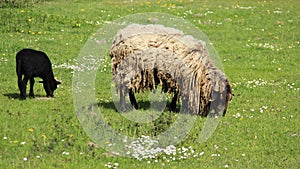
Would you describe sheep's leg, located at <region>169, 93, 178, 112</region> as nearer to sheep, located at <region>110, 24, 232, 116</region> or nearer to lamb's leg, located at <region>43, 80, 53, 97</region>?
sheep, located at <region>110, 24, 232, 116</region>

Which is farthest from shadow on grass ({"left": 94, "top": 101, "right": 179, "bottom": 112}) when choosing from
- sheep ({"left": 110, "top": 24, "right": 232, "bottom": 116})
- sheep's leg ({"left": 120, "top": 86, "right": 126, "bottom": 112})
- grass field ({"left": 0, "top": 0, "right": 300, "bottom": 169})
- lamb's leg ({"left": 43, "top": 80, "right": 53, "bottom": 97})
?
lamb's leg ({"left": 43, "top": 80, "right": 53, "bottom": 97})

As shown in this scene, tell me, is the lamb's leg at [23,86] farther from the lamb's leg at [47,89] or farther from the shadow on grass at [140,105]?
the shadow on grass at [140,105]

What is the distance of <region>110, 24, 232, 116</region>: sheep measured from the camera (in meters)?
12.0

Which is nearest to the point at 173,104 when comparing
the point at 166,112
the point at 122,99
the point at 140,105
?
the point at 166,112

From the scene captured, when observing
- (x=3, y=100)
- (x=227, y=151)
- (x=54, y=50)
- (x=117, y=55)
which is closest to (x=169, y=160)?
(x=227, y=151)

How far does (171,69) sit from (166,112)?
980 millimetres

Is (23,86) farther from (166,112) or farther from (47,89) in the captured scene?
(166,112)

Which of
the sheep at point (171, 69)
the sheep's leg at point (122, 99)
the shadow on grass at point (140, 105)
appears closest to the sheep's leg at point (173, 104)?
the sheep at point (171, 69)

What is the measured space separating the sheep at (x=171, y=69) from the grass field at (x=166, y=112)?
1.66 ft

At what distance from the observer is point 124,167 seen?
9.20m

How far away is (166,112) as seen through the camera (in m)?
12.3

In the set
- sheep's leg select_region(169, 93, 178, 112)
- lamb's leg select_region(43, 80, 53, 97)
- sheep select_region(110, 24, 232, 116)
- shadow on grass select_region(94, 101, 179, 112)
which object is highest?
sheep select_region(110, 24, 232, 116)

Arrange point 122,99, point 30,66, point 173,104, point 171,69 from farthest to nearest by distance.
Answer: point 173,104 → point 122,99 → point 30,66 → point 171,69

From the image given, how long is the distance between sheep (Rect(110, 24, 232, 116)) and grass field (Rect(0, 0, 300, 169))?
1.66ft
